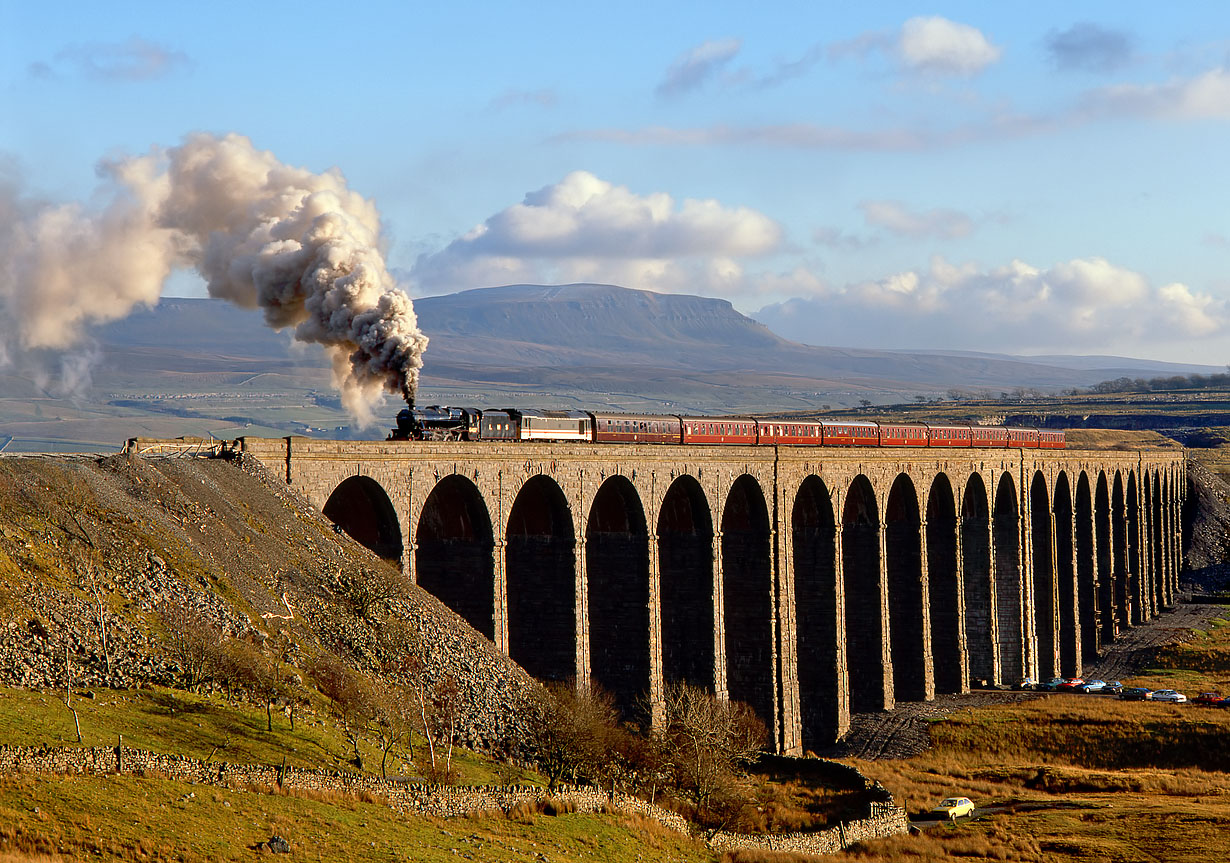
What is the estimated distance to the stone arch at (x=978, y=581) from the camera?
7425 centimetres

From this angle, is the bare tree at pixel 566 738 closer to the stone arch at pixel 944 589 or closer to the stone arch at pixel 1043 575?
the stone arch at pixel 944 589

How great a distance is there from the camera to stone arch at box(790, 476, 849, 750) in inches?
2392

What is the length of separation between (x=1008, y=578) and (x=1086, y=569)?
58.3ft

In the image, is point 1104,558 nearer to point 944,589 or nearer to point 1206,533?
point 944,589

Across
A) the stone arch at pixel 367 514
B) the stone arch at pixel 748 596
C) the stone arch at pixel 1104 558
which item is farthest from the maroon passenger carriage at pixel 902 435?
the stone arch at pixel 367 514

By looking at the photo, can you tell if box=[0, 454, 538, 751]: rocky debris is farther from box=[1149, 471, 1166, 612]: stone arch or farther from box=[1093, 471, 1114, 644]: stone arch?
box=[1149, 471, 1166, 612]: stone arch

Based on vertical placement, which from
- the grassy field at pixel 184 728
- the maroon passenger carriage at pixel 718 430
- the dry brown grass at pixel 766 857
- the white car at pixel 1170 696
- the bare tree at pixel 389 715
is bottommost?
the white car at pixel 1170 696

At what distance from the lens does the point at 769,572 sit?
186ft

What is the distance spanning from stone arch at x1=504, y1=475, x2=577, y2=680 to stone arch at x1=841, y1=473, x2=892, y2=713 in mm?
21389

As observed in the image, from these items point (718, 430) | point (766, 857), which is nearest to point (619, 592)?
point (718, 430)

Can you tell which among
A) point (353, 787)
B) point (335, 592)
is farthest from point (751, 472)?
point (353, 787)

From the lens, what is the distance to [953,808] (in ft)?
146

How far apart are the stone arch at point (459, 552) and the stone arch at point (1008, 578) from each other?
4264cm

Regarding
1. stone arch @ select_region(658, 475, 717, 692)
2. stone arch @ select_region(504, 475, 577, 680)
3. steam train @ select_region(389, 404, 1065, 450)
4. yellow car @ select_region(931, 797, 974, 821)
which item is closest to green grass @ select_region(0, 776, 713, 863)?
stone arch @ select_region(504, 475, 577, 680)
